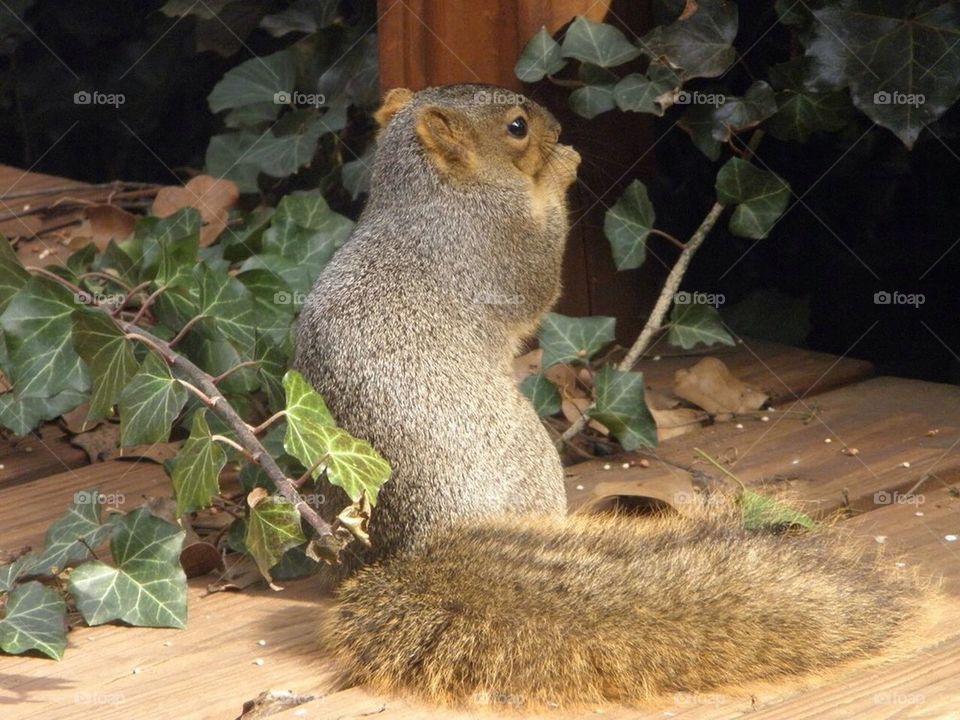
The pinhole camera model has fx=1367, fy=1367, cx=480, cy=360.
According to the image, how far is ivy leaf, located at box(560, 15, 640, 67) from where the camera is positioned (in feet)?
8.61

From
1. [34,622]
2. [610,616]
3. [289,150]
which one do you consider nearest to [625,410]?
[610,616]

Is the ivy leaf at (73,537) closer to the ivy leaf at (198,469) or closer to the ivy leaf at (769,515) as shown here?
the ivy leaf at (198,469)

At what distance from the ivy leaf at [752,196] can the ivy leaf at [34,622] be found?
147 cm

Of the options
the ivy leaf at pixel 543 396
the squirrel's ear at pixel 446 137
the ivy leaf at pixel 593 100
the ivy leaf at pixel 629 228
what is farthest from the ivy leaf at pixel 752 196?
the squirrel's ear at pixel 446 137

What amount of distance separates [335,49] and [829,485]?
168 cm

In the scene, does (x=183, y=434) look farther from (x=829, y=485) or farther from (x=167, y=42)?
(x=167, y=42)

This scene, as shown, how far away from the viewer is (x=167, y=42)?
3943mm

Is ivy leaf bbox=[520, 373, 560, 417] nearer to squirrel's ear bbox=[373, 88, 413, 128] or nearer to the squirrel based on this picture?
the squirrel

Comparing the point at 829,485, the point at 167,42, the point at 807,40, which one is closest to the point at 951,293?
the point at 807,40

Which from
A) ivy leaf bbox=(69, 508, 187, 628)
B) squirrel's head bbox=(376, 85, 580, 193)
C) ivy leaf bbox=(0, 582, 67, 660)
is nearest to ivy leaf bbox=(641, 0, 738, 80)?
squirrel's head bbox=(376, 85, 580, 193)

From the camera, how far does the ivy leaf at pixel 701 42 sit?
2641 mm

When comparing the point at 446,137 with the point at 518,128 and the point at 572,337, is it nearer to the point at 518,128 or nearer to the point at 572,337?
the point at 518,128

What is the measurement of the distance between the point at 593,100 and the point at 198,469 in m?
1.18

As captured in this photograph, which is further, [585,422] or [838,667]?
[585,422]
